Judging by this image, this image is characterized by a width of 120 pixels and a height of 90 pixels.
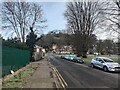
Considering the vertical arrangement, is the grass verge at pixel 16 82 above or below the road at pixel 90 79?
above

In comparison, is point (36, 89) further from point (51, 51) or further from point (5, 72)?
point (51, 51)

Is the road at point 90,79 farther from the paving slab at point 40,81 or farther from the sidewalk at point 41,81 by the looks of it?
the paving slab at point 40,81

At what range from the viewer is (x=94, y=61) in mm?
34031

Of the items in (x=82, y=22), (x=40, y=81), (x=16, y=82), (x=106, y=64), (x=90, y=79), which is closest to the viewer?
(x=16, y=82)

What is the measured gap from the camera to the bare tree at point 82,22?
66.0 meters

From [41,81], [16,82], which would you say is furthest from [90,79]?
[16,82]

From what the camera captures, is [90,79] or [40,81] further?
[90,79]

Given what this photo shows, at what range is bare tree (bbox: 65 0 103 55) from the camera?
217 ft

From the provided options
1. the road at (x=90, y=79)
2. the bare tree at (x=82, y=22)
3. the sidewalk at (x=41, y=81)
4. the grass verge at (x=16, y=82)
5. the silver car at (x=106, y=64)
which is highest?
the bare tree at (x=82, y=22)

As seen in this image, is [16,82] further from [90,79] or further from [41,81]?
[90,79]

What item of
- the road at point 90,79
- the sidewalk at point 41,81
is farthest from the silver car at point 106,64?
the sidewalk at point 41,81

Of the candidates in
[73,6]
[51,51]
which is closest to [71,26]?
[73,6]

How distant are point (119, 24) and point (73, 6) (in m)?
33.2

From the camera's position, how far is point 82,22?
68.8 m
